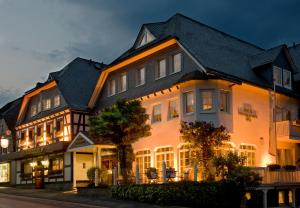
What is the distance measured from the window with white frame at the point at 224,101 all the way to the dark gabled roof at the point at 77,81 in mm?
13703

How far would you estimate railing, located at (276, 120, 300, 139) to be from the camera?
29.6 meters

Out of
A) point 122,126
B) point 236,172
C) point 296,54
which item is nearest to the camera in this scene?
point 236,172

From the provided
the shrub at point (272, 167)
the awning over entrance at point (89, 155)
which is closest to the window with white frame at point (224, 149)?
the shrub at point (272, 167)

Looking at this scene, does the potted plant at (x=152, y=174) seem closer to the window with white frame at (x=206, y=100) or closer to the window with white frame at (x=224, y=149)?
the window with white frame at (x=224, y=149)

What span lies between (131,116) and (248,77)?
818cm

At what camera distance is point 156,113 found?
100ft

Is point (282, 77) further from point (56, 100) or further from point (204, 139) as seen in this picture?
point (56, 100)

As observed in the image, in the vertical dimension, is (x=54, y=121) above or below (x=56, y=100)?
below

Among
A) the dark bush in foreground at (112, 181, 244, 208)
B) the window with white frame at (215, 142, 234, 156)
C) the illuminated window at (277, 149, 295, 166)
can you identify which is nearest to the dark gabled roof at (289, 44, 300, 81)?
the illuminated window at (277, 149, 295, 166)

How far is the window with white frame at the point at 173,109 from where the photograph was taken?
28.7m

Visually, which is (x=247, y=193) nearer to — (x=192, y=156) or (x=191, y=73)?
(x=192, y=156)

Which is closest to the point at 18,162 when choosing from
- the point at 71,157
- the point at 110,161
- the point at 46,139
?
the point at 46,139

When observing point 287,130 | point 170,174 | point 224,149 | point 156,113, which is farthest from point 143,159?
point 287,130

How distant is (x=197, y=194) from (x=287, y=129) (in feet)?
36.0
